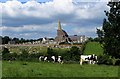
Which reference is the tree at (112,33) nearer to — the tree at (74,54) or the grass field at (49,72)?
the tree at (74,54)

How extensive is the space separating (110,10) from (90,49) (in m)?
47.9

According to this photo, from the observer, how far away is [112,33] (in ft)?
157

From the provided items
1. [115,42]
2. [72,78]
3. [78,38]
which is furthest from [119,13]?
[78,38]

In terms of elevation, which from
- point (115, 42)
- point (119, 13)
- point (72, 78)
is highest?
point (119, 13)

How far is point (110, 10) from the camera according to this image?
49375 mm

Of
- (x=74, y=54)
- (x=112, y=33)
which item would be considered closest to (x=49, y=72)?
(x=112, y=33)

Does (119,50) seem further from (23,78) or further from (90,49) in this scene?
(90,49)

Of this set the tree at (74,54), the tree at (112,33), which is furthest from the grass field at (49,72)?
the tree at (74,54)

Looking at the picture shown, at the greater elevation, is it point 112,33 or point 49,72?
point 112,33

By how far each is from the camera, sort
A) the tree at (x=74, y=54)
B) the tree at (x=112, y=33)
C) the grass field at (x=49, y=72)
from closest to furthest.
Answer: the grass field at (x=49, y=72)
the tree at (x=112, y=33)
the tree at (x=74, y=54)

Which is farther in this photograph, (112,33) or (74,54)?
(74,54)

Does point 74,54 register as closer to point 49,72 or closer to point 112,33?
point 112,33

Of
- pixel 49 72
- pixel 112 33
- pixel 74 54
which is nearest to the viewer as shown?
pixel 49 72

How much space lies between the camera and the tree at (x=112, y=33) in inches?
1866
